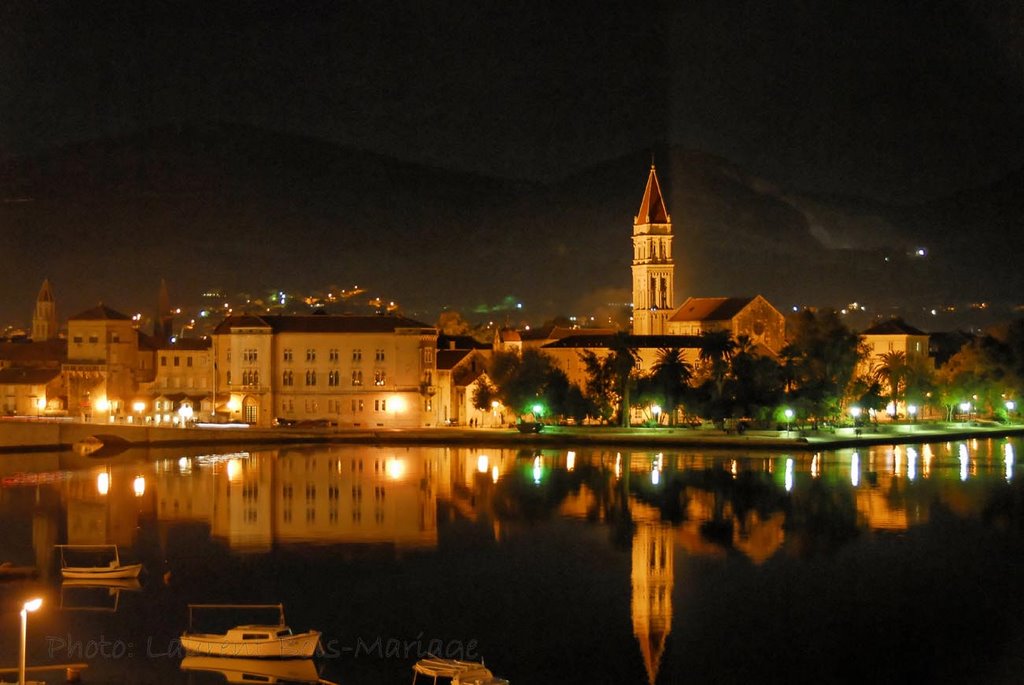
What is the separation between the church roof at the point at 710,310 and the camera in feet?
225

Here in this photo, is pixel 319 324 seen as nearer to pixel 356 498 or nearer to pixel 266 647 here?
pixel 356 498

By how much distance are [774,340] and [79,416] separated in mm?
31609

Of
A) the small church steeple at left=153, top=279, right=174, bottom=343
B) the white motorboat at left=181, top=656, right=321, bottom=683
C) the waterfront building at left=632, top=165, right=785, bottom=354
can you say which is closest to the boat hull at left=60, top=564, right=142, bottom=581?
the white motorboat at left=181, top=656, right=321, bottom=683

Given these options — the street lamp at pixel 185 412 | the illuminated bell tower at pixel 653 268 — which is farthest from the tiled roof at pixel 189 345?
the illuminated bell tower at pixel 653 268

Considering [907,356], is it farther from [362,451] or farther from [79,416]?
[79,416]

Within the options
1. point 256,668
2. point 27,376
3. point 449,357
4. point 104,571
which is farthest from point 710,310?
point 256,668

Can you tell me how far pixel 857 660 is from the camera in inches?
829

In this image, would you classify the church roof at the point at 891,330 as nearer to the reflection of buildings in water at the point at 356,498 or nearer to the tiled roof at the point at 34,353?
the reflection of buildings in water at the point at 356,498

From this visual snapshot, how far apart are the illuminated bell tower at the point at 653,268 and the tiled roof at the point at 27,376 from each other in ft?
93.9

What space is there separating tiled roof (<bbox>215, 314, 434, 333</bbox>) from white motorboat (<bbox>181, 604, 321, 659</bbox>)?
1514 inches

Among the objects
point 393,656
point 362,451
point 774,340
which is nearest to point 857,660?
point 393,656

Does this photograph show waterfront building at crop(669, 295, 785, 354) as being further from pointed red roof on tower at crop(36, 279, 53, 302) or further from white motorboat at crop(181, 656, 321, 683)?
white motorboat at crop(181, 656, 321, 683)

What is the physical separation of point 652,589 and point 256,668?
8064mm

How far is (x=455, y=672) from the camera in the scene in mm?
18812
